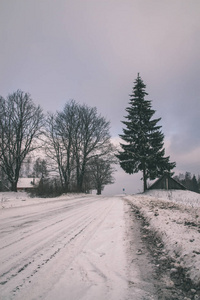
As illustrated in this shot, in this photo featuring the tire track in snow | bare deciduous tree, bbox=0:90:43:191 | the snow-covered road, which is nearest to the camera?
the snow-covered road

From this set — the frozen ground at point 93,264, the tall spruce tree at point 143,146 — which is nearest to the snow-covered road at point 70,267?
the frozen ground at point 93,264

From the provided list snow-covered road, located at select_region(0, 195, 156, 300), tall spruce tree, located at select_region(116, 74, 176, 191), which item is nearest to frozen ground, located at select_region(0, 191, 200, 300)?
snow-covered road, located at select_region(0, 195, 156, 300)

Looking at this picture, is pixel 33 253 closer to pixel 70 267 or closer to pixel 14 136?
pixel 70 267

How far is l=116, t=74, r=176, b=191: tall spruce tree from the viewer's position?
2114cm

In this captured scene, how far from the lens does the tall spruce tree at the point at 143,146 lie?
2114 cm

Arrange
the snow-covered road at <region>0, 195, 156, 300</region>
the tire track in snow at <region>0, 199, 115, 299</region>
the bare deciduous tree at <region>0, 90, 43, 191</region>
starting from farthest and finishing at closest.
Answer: the bare deciduous tree at <region>0, 90, 43, 191</region>
the tire track in snow at <region>0, 199, 115, 299</region>
the snow-covered road at <region>0, 195, 156, 300</region>

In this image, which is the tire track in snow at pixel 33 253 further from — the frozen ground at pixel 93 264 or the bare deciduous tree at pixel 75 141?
the bare deciduous tree at pixel 75 141

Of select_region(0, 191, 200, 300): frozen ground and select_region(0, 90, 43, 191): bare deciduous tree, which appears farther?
select_region(0, 90, 43, 191): bare deciduous tree

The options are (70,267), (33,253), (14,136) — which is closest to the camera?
(70,267)

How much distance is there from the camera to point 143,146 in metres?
21.7

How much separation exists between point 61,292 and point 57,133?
22875 millimetres

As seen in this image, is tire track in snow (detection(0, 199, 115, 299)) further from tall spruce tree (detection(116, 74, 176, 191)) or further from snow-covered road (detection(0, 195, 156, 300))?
tall spruce tree (detection(116, 74, 176, 191))

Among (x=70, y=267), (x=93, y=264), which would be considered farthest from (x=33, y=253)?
(x=93, y=264)

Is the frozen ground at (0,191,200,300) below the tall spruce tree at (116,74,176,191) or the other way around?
below
